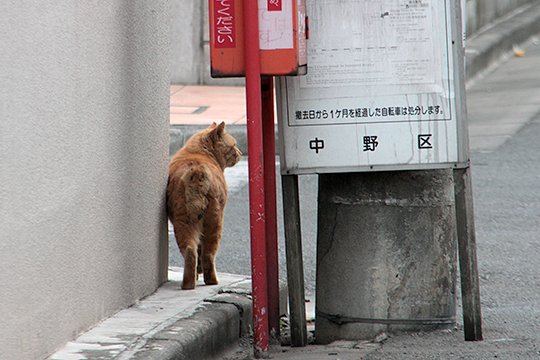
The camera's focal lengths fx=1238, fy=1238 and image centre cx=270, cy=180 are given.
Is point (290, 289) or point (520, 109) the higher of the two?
point (520, 109)

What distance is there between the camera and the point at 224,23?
214 inches

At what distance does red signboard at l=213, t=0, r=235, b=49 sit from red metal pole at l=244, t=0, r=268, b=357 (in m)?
0.08

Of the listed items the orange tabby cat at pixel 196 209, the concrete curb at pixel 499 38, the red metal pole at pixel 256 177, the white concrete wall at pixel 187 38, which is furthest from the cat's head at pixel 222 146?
the concrete curb at pixel 499 38

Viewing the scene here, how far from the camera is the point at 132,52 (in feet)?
19.2

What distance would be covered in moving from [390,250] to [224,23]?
1367mm

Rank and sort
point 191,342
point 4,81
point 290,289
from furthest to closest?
point 290,289, point 191,342, point 4,81

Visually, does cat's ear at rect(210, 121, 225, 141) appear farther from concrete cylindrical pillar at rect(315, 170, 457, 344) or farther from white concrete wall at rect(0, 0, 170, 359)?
concrete cylindrical pillar at rect(315, 170, 457, 344)

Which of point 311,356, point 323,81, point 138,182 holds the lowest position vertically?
point 311,356

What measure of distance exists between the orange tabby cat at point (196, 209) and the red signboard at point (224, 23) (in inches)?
41.3

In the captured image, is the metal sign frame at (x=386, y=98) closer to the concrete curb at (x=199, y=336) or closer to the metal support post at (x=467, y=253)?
the metal support post at (x=467, y=253)

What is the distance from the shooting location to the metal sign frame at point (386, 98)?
5.61 metres

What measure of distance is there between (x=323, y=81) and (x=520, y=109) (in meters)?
9.16

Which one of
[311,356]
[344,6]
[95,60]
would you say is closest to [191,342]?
[311,356]

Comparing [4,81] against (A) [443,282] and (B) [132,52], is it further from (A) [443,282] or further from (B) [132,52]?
(A) [443,282]
